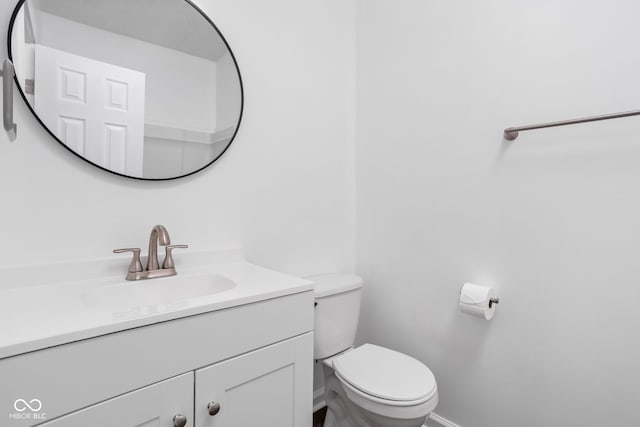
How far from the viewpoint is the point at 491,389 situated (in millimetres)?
1304

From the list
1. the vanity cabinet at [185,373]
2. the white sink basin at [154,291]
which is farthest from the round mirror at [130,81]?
the vanity cabinet at [185,373]

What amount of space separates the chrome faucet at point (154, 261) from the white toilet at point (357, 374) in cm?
61

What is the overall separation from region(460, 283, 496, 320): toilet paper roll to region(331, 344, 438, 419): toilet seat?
0.30 metres

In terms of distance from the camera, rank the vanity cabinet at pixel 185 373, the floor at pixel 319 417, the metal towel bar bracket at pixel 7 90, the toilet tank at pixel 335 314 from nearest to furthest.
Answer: the vanity cabinet at pixel 185 373
the metal towel bar bracket at pixel 7 90
the toilet tank at pixel 335 314
the floor at pixel 319 417

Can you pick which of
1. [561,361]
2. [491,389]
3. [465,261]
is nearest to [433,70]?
[465,261]

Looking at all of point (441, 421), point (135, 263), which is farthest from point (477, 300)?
point (135, 263)

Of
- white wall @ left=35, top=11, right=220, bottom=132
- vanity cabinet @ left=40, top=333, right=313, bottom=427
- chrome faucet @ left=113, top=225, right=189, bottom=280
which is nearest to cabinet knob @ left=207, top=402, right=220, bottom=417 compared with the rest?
vanity cabinet @ left=40, top=333, right=313, bottom=427

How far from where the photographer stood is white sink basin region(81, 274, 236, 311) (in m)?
0.94

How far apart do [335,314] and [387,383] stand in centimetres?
36

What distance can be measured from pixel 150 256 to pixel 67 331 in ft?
1.60

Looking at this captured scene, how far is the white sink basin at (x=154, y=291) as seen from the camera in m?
0.94

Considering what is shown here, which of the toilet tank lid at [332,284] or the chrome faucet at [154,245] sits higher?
the chrome faucet at [154,245]

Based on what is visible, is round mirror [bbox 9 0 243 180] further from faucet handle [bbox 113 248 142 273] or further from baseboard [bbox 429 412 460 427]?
baseboard [bbox 429 412 460 427]

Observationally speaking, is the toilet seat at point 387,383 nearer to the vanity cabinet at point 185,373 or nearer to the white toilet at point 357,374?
the white toilet at point 357,374
